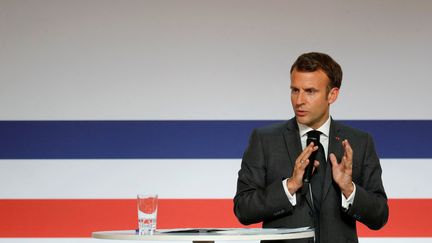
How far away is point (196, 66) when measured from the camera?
5.13 m

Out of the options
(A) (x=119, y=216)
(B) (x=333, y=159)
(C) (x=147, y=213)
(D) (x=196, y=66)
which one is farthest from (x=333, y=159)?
(A) (x=119, y=216)

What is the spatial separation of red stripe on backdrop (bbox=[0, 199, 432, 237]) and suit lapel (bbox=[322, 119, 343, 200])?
5.72ft

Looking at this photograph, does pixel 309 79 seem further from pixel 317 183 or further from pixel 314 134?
pixel 317 183

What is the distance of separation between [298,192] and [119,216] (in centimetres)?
207

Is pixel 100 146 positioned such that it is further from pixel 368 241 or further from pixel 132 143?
pixel 368 241

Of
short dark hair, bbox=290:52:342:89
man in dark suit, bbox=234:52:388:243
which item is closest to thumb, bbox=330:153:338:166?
man in dark suit, bbox=234:52:388:243

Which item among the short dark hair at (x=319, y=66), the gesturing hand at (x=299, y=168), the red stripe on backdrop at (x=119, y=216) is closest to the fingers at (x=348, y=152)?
the gesturing hand at (x=299, y=168)

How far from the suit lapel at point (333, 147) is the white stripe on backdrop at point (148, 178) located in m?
1.69

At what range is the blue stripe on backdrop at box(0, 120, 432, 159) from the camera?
5.14 meters

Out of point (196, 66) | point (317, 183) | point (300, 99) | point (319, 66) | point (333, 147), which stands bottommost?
point (317, 183)

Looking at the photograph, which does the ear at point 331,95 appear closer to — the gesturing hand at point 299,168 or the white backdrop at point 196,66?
the gesturing hand at point 299,168

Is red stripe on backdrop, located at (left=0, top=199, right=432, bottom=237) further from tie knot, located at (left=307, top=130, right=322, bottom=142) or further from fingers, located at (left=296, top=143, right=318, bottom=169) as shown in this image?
fingers, located at (left=296, top=143, right=318, bottom=169)

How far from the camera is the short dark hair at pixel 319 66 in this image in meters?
3.40

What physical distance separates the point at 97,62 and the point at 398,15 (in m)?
1.75
